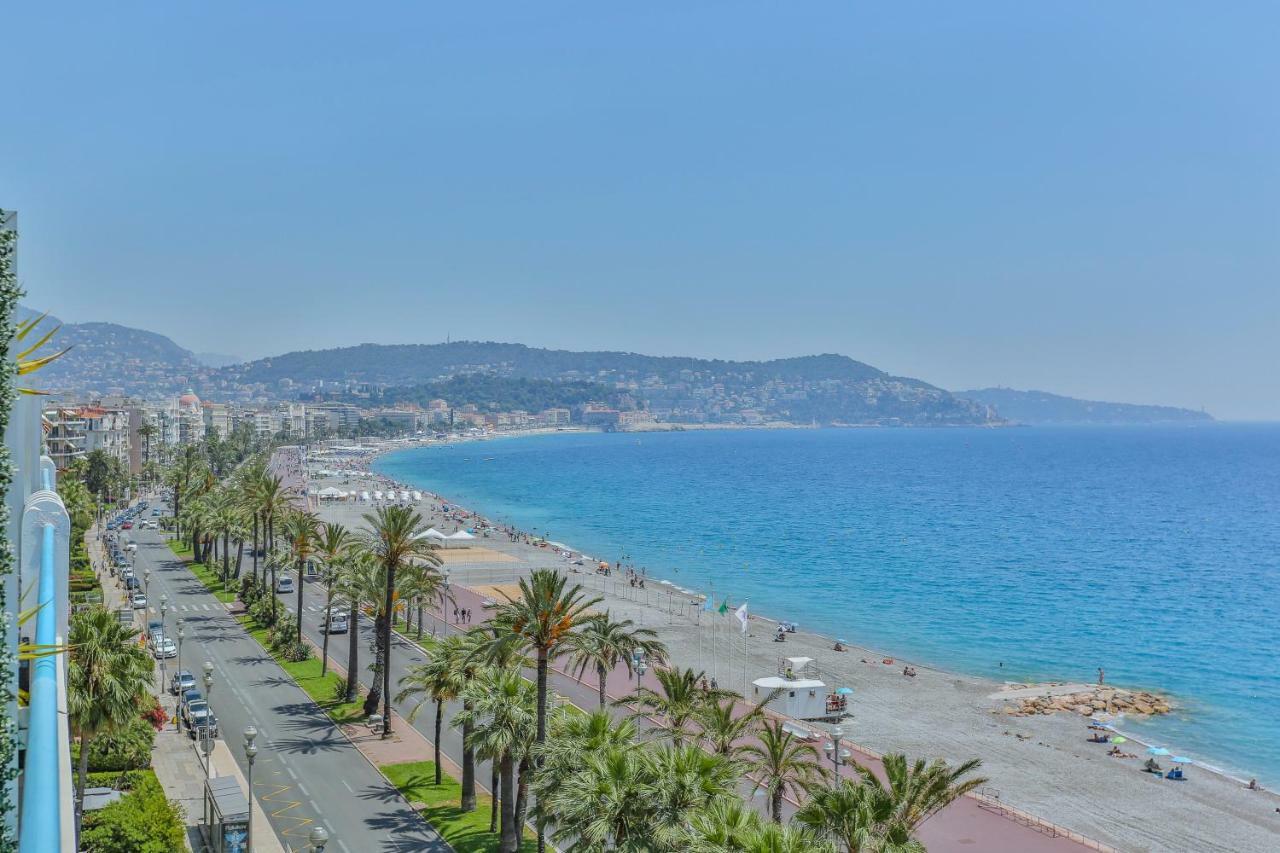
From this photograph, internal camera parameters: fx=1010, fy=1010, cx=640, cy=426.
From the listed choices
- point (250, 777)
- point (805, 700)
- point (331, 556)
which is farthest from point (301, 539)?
point (250, 777)

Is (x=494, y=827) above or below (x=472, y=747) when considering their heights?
below

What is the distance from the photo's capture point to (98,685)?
84.7 feet

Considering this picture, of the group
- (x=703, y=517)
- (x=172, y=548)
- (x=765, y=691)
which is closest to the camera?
(x=765, y=691)

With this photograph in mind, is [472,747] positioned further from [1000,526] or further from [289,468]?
[289,468]

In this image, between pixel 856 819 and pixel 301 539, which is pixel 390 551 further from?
pixel 856 819

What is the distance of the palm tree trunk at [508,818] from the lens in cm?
2716

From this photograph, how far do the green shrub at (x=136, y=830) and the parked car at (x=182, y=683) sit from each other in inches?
660

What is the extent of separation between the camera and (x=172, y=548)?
86.2 meters

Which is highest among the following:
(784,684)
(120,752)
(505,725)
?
(505,725)

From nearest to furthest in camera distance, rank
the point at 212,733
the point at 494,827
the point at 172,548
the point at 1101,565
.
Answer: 1. the point at 494,827
2. the point at 212,733
3. the point at 172,548
4. the point at 1101,565

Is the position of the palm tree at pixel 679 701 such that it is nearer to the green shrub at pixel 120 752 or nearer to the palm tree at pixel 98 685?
the palm tree at pixel 98 685

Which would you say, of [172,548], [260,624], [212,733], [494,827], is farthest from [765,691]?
[172,548]

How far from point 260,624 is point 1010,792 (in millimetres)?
39265

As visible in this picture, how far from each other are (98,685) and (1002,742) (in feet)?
116
